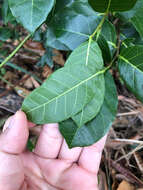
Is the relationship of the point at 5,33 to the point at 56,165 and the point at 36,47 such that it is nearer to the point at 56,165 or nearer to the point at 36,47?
the point at 36,47

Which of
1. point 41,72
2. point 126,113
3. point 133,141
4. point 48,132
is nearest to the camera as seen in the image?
point 48,132

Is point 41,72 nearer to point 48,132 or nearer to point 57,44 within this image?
point 48,132

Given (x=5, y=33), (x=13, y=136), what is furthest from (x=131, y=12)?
(x=5, y=33)

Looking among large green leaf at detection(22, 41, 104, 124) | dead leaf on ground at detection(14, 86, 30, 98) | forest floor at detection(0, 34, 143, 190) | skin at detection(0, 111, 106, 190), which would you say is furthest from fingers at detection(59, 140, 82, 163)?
dead leaf on ground at detection(14, 86, 30, 98)

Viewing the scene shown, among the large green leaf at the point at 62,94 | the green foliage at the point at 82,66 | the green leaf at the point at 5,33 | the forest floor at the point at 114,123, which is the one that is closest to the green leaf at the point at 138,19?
the green foliage at the point at 82,66

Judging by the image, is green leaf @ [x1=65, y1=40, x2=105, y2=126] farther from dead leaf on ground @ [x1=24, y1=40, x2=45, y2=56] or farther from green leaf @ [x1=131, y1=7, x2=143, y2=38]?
dead leaf on ground @ [x1=24, y1=40, x2=45, y2=56]

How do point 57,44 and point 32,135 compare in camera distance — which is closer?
point 57,44

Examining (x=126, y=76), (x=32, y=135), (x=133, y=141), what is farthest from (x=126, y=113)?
(x=126, y=76)
